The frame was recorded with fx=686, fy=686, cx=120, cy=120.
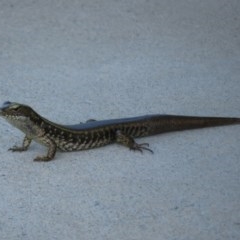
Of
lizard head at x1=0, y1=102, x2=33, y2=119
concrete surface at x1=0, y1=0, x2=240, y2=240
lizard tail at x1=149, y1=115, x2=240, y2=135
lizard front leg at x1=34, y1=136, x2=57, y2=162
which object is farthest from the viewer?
lizard tail at x1=149, y1=115, x2=240, y2=135

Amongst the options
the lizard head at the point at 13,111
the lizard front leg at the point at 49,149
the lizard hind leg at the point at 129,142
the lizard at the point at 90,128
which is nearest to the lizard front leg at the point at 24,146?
the lizard at the point at 90,128

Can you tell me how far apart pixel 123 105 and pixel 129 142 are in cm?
91

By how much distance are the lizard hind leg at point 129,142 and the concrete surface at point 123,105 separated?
0.07 m

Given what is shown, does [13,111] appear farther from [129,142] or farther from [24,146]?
[129,142]

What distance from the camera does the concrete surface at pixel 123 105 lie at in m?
4.59

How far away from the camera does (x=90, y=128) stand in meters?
5.56

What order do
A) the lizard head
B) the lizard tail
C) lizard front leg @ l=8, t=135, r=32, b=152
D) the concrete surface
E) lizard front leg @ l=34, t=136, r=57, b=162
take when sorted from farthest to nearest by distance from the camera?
the lizard tail, lizard front leg @ l=8, t=135, r=32, b=152, lizard front leg @ l=34, t=136, r=57, b=162, the lizard head, the concrete surface

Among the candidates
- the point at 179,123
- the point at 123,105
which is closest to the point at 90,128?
the point at 179,123

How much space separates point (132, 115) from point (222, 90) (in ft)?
3.55

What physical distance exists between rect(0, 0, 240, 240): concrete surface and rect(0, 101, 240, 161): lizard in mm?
77

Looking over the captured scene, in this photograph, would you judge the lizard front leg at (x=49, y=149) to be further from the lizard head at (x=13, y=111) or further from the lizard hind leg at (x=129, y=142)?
the lizard hind leg at (x=129, y=142)

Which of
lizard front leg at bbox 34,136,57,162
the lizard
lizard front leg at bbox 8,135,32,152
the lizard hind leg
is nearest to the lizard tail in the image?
the lizard

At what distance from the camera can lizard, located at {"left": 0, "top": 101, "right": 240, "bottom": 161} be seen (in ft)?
17.4

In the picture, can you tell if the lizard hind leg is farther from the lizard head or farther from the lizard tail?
the lizard head
